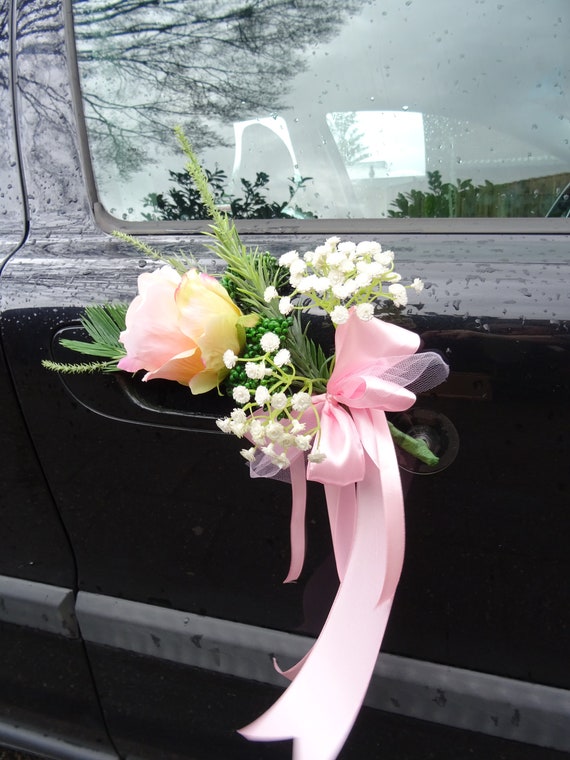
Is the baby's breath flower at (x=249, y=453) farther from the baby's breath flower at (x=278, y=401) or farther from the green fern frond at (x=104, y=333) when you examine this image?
the green fern frond at (x=104, y=333)

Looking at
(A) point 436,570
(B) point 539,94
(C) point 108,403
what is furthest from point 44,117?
(A) point 436,570

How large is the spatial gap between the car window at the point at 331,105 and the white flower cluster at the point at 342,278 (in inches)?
12.3

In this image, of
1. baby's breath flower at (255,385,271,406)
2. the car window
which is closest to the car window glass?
the car window

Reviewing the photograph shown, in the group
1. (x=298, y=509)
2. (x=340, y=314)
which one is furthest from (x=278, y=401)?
(x=298, y=509)

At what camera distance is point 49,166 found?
133cm

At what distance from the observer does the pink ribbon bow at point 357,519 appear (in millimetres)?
881

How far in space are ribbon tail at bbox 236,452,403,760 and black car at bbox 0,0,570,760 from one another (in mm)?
151

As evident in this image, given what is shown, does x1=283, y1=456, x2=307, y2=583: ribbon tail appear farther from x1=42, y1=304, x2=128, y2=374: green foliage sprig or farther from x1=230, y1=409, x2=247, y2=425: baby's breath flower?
x1=42, y1=304, x2=128, y2=374: green foliage sprig

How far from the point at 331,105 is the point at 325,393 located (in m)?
0.58

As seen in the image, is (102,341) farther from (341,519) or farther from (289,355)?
(341,519)

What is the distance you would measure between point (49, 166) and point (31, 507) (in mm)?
701

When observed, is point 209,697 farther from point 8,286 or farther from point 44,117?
point 44,117

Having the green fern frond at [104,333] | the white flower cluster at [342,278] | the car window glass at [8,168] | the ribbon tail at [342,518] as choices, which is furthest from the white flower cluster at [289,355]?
the car window glass at [8,168]

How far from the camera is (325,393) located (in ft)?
3.19
